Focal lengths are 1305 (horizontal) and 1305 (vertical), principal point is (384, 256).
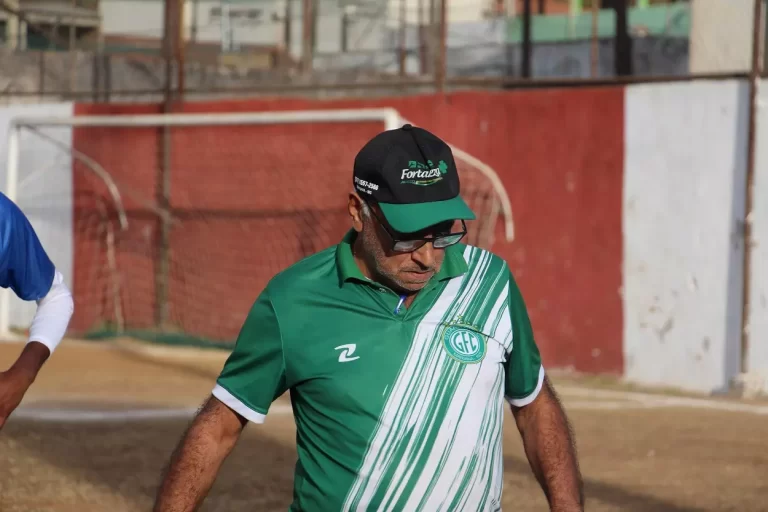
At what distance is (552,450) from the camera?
3527 millimetres

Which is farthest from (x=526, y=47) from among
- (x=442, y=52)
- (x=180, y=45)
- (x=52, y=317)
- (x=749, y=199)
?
(x=52, y=317)

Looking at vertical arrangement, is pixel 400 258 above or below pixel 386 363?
above

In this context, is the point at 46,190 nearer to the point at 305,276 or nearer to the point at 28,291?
the point at 28,291

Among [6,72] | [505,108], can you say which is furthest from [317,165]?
[6,72]

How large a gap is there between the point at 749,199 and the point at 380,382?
8654 millimetres

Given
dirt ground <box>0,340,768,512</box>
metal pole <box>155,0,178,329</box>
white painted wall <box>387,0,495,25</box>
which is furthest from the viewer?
white painted wall <box>387,0,495,25</box>

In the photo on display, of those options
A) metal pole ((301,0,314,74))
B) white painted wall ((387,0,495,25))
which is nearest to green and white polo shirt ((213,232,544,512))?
metal pole ((301,0,314,74))

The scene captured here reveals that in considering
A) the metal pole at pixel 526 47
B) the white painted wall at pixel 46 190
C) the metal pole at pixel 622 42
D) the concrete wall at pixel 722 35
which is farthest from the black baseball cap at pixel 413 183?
the metal pole at pixel 622 42

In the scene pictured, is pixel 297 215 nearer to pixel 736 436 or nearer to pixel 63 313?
pixel 736 436

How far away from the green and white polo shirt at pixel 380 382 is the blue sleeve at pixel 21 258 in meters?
1.42

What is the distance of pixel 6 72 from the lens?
728 inches

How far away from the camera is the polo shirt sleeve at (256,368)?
3.35m

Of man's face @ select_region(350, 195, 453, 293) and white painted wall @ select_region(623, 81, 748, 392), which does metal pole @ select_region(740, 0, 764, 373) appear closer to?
white painted wall @ select_region(623, 81, 748, 392)

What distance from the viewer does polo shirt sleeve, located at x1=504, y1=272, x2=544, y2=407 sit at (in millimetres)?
3469
